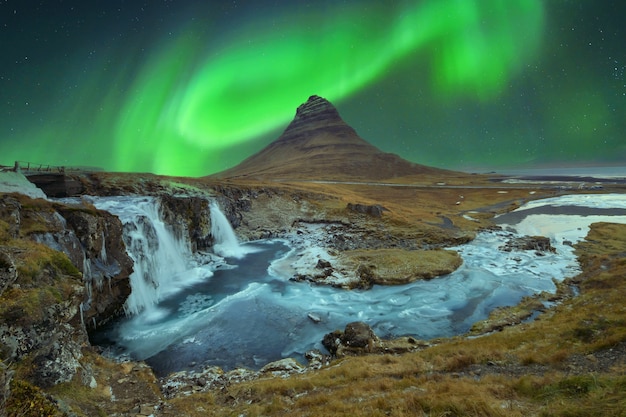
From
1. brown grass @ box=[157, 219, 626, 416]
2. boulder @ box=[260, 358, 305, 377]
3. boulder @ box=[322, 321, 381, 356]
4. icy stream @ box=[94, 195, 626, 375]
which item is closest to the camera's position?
brown grass @ box=[157, 219, 626, 416]

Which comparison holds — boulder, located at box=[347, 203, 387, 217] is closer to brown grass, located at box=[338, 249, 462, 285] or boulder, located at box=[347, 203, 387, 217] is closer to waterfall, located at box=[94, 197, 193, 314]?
brown grass, located at box=[338, 249, 462, 285]

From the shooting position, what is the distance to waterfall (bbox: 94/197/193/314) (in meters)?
27.6

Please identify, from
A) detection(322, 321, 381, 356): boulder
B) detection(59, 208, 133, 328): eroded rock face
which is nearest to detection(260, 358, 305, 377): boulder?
detection(322, 321, 381, 356): boulder

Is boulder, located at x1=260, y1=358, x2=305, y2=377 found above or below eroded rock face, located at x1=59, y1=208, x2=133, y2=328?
below

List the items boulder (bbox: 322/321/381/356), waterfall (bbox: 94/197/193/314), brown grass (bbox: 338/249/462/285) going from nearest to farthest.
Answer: boulder (bbox: 322/321/381/356)
waterfall (bbox: 94/197/193/314)
brown grass (bbox: 338/249/462/285)

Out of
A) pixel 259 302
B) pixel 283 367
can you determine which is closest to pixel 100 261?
pixel 259 302

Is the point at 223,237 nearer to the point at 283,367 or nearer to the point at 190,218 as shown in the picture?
the point at 190,218

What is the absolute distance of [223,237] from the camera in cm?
5038

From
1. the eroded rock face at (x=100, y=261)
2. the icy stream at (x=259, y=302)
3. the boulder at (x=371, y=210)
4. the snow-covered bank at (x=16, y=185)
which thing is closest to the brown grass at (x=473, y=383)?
the icy stream at (x=259, y=302)

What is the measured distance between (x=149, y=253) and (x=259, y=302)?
40.7 feet

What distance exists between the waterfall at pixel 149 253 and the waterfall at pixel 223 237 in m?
6.66

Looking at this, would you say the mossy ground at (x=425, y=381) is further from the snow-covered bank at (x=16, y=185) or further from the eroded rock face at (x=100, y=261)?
the snow-covered bank at (x=16, y=185)

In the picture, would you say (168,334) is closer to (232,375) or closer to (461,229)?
(232,375)

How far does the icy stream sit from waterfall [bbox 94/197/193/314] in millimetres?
117
